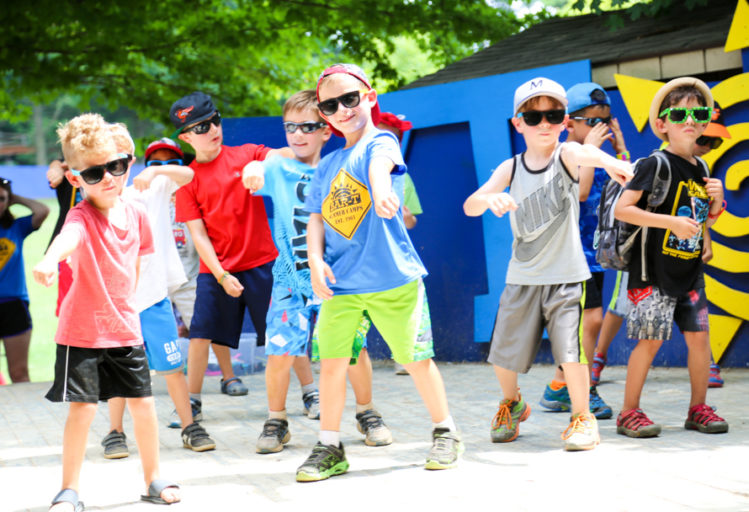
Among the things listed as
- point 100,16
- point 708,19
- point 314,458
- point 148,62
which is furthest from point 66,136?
point 148,62

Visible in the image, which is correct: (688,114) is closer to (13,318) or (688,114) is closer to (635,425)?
(635,425)

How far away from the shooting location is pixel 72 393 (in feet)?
11.5

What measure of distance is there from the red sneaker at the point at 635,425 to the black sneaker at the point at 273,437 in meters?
1.82

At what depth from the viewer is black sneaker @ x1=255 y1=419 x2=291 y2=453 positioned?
4.49 meters

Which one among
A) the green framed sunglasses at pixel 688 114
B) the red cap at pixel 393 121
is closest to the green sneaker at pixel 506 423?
the green framed sunglasses at pixel 688 114

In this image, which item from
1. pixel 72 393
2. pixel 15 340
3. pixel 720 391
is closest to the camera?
pixel 72 393

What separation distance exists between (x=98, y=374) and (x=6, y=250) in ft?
16.3

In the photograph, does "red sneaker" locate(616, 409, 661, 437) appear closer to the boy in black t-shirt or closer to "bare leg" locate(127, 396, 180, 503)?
the boy in black t-shirt

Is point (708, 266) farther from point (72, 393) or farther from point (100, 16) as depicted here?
point (100, 16)

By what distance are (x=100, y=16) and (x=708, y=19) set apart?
21.9 feet

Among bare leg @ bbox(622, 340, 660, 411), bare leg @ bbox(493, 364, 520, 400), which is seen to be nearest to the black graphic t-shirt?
bare leg @ bbox(622, 340, 660, 411)

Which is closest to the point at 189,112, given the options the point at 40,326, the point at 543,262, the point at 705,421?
the point at 543,262

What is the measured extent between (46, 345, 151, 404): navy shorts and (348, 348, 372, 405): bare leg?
1.40 meters

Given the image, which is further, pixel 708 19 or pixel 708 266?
pixel 708 19
